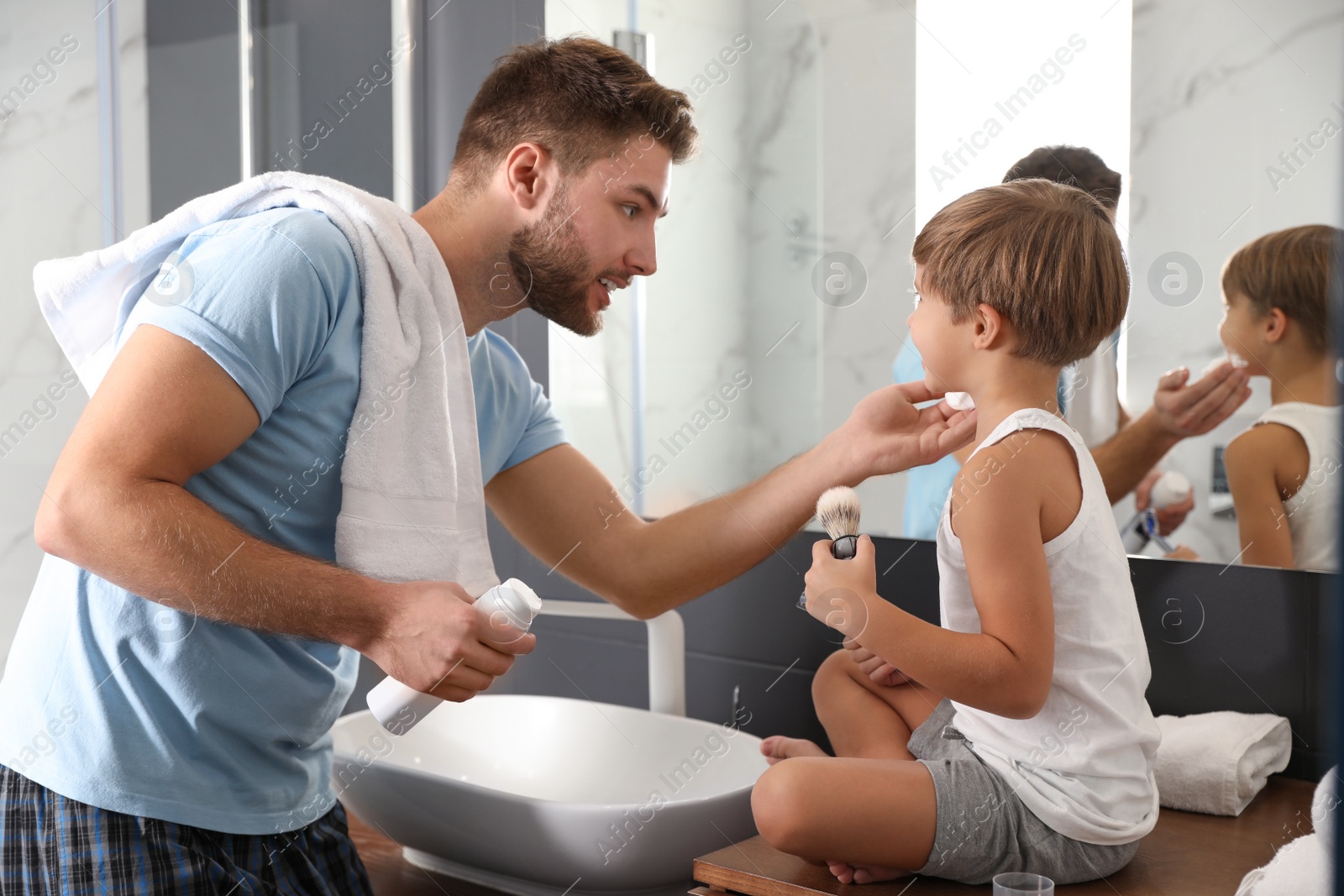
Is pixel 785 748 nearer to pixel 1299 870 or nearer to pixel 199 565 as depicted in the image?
pixel 1299 870

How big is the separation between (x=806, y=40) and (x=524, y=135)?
15.5 inches

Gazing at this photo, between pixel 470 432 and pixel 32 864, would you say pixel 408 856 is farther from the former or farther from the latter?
pixel 470 432

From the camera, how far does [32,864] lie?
3.05 feet

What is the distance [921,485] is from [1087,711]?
42 centimetres

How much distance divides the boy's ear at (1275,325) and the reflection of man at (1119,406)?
0.05 m

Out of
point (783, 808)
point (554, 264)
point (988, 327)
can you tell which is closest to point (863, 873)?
point (783, 808)

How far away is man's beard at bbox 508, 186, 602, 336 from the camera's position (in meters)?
1.13

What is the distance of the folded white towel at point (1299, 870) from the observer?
0.73m

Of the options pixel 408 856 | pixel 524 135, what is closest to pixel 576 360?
pixel 524 135

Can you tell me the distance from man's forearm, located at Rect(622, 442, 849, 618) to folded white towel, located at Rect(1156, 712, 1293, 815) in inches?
16.0

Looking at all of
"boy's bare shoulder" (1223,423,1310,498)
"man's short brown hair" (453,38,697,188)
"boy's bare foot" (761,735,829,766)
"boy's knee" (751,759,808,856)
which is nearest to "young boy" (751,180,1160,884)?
"boy's knee" (751,759,808,856)

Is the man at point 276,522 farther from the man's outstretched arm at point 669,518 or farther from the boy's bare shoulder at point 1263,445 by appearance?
the boy's bare shoulder at point 1263,445

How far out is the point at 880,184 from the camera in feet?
4.13

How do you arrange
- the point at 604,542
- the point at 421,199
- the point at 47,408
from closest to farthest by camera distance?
the point at 604,542 → the point at 421,199 → the point at 47,408
